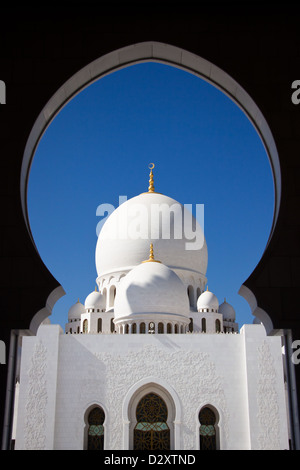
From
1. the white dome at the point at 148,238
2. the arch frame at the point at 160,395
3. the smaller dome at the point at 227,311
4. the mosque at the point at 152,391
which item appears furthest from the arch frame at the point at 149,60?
the smaller dome at the point at 227,311

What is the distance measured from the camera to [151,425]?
40.0ft

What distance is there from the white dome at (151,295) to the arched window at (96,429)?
2.88 meters

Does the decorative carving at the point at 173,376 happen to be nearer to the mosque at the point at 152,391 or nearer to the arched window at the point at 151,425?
the mosque at the point at 152,391

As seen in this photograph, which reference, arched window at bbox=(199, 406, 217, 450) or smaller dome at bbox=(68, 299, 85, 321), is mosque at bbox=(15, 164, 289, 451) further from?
smaller dome at bbox=(68, 299, 85, 321)

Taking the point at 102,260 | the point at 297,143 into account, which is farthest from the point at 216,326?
the point at 297,143

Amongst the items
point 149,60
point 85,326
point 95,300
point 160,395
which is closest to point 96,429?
point 160,395

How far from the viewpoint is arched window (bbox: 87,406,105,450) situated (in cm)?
1209

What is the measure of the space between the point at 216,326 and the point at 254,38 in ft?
50.7

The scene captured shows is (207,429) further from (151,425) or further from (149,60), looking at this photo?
(149,60)

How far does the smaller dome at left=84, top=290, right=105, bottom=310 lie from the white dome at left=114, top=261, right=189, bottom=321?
3.37m

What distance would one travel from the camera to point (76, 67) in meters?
3.32

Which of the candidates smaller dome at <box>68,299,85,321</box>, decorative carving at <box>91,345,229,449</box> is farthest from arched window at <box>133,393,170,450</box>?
smaller dome at <box>68,299,85,321</box>

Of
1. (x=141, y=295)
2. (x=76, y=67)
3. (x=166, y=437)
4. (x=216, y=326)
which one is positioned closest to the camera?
(x=76, y=67)
